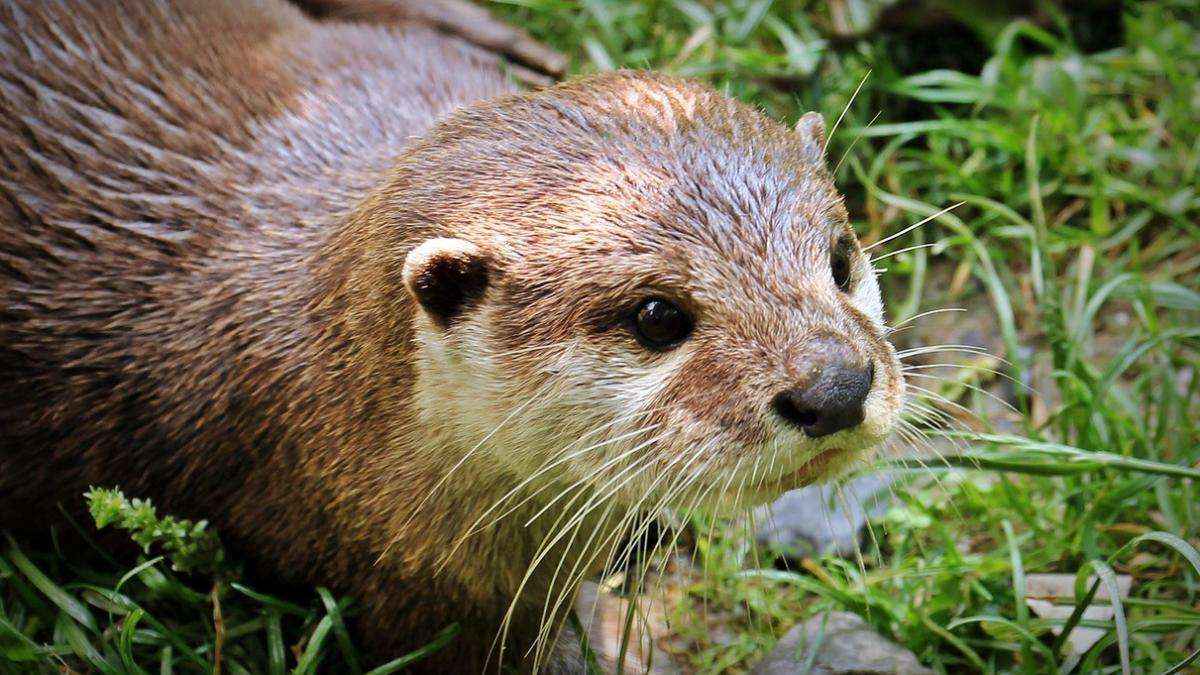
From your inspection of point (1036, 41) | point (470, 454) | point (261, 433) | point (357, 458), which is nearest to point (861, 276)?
point (470, 454)

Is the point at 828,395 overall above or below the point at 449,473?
above

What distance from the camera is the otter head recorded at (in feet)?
6.47

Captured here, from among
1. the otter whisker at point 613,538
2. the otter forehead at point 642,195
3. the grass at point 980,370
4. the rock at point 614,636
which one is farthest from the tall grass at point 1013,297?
the otter forehead at point 642,195

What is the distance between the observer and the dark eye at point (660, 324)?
6.73ft

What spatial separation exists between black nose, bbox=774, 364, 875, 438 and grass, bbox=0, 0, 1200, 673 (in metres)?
0.37

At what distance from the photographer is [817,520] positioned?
312 centimetres

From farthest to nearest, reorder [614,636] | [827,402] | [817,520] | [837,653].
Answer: [817,520], [614,636], [837,653], [827,402]

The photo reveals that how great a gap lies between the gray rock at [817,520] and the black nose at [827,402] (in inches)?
44.0

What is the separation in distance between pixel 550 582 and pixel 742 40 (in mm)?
2086

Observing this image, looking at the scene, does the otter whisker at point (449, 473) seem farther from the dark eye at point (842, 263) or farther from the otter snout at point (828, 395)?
the dark eye at point (842, 263)

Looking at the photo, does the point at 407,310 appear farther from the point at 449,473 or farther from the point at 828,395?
the point at 828,395

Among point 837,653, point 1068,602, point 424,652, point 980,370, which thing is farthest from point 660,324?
point 980,370

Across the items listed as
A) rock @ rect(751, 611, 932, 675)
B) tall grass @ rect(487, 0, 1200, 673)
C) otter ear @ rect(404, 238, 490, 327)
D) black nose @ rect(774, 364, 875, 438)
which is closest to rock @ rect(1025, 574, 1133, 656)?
tall grass @ rect(487, 0, 1200, 673)

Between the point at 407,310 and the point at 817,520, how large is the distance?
131 centimetres
